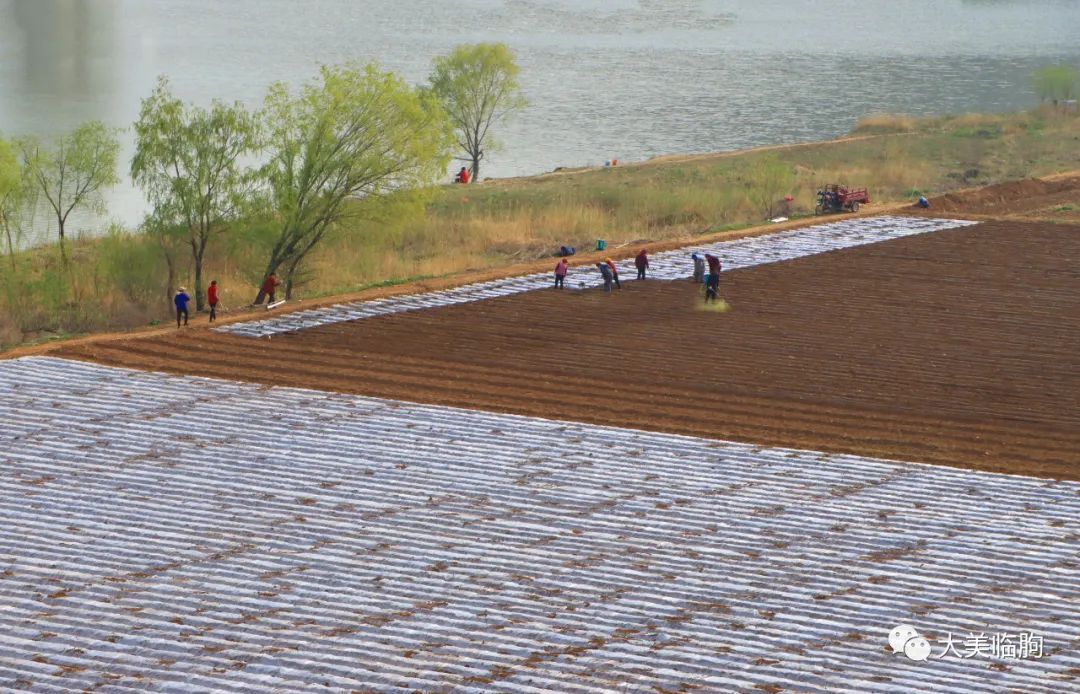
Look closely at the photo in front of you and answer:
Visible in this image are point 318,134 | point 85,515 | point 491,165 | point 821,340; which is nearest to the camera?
point 85,515

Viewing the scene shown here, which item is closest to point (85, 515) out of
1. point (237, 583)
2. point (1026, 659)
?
point (237, 583)

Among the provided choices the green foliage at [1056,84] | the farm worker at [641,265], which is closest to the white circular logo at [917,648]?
the farm worker at [641,265]

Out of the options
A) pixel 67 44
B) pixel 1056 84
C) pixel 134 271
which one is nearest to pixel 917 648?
pixel 134 271

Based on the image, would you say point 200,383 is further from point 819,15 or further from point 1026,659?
point 819,15

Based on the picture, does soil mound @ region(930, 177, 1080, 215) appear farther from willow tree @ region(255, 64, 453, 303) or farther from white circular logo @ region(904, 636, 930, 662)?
white circular logo @ region(904, 636, 930, 662)

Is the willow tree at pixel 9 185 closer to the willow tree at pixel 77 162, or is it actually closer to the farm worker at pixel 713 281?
the willow tree at pixel 77 162
